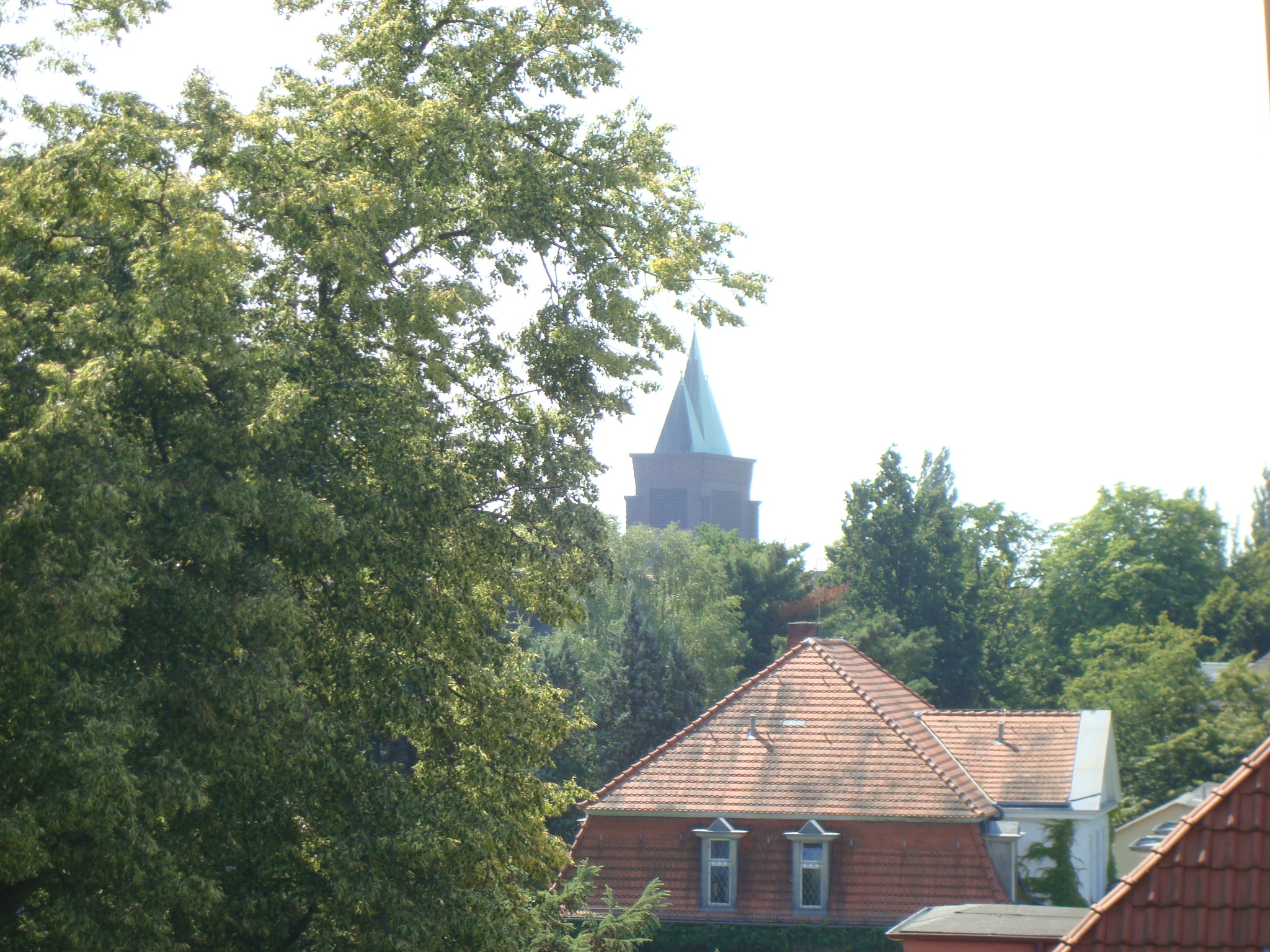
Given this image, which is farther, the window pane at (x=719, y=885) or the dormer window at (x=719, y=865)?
the window pane at (x=719, y=885)

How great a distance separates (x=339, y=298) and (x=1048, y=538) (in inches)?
2721

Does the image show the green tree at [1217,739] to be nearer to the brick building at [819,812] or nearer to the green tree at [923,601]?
the brick building at [819,812]

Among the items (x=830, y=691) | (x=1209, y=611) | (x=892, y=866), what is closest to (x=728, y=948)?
(x=892, y=866)

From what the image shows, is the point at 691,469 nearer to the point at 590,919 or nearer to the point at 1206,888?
the point at 590,919

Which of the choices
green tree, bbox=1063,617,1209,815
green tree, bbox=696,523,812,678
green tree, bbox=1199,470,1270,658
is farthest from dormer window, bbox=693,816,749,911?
green tree, bbox=1199,470,1270,658

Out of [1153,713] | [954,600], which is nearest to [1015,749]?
[1153,713]

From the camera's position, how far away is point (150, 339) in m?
10.7

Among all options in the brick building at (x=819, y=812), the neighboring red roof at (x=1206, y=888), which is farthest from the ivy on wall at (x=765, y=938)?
the neighboring red roof at (x=1206, y=888)

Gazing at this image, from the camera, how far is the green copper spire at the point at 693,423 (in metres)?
102

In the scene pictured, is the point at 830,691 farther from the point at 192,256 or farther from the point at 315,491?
the point at 192,256

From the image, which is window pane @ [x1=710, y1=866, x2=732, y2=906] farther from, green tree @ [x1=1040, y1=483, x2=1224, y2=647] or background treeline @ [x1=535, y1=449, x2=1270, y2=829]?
green tree @ [x1=1040, y1=483, x2=1224, y2=647]

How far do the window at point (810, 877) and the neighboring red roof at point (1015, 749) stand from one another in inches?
156

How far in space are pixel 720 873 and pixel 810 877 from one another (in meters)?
1.66

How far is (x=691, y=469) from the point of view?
336ft
